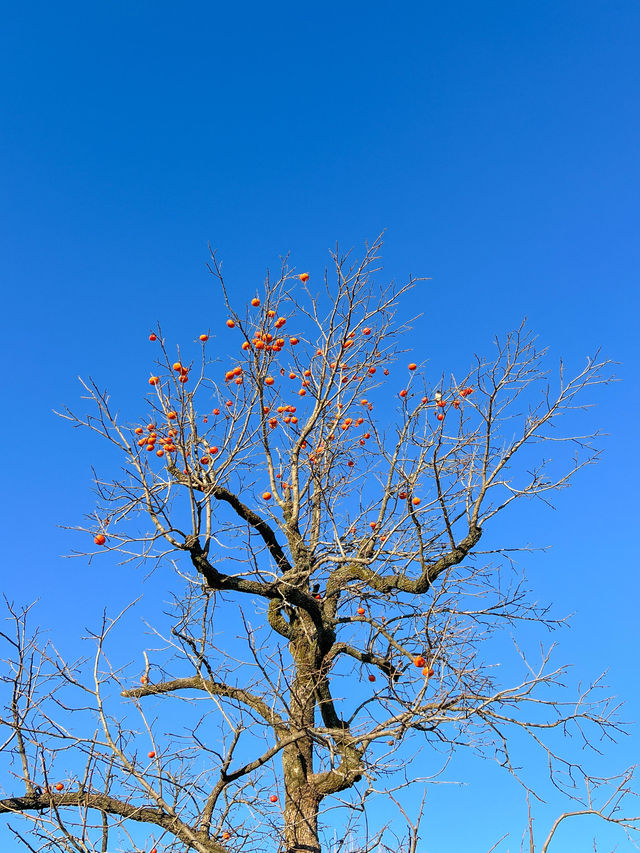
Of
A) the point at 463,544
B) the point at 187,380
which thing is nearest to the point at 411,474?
the point at 463,544

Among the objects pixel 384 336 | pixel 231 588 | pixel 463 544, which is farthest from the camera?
pixel 384 336

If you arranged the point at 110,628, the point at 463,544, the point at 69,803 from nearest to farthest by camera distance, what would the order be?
1. the point at 110,628
2. the point at 69,803
3. the point at 463,544

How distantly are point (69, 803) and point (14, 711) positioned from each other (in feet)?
3.25

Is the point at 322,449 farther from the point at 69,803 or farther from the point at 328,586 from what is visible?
the point at 69,803

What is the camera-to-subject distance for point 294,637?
5.54 metres

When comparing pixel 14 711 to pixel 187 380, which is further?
pixel 187 380

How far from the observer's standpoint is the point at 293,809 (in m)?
4.87

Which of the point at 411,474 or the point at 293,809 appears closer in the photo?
the point at 293,809

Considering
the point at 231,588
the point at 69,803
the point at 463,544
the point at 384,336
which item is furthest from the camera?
the point at 384,336

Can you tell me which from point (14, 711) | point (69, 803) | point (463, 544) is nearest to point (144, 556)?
point (14, 711)

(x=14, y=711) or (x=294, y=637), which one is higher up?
(x=294, y=637)

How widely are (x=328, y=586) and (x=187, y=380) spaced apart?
198 centimetres

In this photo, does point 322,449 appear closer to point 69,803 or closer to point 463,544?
point 463,544

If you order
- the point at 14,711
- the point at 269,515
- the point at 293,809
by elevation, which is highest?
the point at 269,515
